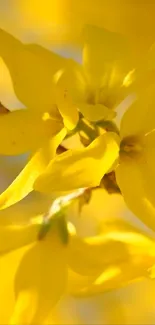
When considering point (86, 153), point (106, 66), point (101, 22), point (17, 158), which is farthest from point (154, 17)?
point (86, 153)

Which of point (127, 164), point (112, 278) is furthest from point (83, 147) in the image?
point (112, 278)

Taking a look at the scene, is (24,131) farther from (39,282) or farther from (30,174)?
(39,282)

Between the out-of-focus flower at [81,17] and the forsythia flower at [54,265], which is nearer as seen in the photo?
the forsythia flower at [54,265]

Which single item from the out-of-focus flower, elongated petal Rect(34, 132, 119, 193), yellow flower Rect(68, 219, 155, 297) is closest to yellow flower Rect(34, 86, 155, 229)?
elongated petal Rect(34, 132, 119, 193)

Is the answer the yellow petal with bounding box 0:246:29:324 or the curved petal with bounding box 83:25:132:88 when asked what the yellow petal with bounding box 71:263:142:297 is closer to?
the yellow petal with bounding box 0:246:29:324

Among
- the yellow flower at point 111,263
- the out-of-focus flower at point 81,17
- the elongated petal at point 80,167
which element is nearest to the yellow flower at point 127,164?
the elongated petal at point 80,167

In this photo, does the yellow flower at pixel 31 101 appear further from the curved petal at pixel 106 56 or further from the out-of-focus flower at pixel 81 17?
the out-of-focus flower at pixel 81 17

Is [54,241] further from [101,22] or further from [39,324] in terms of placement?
[101,22]
